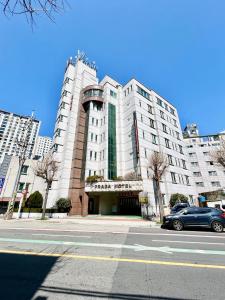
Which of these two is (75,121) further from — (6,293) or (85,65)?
(6,293)

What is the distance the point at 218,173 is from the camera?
46.5 metres

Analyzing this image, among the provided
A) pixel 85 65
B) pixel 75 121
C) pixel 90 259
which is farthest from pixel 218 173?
pixel 90 259

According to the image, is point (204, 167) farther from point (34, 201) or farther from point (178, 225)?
point (34, 201)

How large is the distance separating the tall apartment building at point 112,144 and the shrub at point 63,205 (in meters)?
1.16

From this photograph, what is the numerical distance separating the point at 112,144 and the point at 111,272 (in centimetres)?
2807

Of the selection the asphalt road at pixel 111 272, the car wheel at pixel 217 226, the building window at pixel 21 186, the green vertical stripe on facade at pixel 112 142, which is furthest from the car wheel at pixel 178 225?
the building window at pixel 21 186

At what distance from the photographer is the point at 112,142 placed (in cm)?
3241

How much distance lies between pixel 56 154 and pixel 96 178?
1076 centimetres

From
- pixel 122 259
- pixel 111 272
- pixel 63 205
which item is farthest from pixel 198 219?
pixel 63 205

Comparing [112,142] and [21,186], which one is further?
[21,186]

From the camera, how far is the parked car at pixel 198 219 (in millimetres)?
12070

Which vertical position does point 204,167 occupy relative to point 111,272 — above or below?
above

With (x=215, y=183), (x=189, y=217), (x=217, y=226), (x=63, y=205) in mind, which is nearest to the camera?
(x=217, y=226)

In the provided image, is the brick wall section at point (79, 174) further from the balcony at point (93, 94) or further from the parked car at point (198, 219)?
the parked car at point (198, 219)
